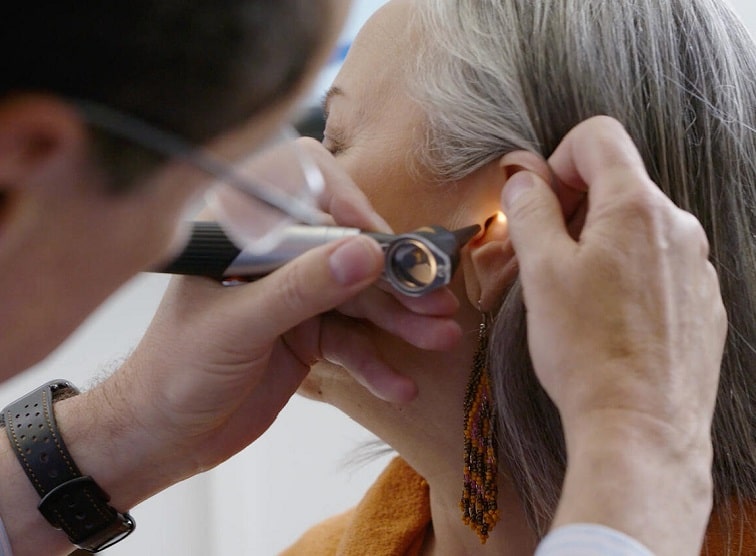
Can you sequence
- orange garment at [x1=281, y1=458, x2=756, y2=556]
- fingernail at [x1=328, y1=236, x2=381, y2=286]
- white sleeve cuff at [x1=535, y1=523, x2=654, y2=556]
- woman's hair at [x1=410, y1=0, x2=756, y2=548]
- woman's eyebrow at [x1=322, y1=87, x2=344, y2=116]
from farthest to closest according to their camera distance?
orange garment at [x1=281, y1=458, x2=756, y2=556] < woman's eyebrow at [x1=322, y1=87, x2=344, y2=116] < woman's hair at [x1=410, y1=0, x2=756, y2=548] < fingernail at [x1=328, y1=236, x2=381, y2=286] < white sleeve cuff at [x1=535, y1=523, x2=654, y2=556]

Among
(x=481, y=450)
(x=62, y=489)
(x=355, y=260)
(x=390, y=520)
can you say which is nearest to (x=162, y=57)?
(x=355, y=260)

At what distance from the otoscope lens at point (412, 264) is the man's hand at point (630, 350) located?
0.28 feet

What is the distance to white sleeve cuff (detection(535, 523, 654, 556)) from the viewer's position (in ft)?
1.93

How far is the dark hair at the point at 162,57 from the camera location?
0.42m

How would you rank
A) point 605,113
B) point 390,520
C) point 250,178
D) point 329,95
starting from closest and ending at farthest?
point 250,178 → point 605,113 → point 329,95 → point 390,520

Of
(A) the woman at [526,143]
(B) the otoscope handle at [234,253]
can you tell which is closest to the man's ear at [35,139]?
(B) the otoscope handle at [234,253]

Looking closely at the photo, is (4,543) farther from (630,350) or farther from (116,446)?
(630,350)

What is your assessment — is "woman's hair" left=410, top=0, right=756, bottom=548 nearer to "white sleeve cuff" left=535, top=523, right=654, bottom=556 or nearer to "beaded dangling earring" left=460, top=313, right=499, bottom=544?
"beaded dangling earring" left=460, top=313, right=499, bottom=544

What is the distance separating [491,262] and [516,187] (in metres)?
0.13

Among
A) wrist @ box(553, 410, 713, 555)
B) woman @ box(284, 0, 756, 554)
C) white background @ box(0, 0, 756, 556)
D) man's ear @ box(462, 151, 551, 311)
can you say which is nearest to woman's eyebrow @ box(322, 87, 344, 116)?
woman @ box(284, 0, 756, 554)

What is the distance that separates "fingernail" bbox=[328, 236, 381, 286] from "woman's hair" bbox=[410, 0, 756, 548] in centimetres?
19

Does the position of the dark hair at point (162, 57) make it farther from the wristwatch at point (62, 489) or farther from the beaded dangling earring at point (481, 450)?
the wristwatch at point (62, 489)

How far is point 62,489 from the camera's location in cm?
98

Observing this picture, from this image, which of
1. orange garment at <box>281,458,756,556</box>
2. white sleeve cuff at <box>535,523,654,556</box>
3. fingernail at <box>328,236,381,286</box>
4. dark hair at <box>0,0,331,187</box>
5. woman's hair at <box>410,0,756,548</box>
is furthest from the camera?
orange garment at <box>281,458,756,556</box>
